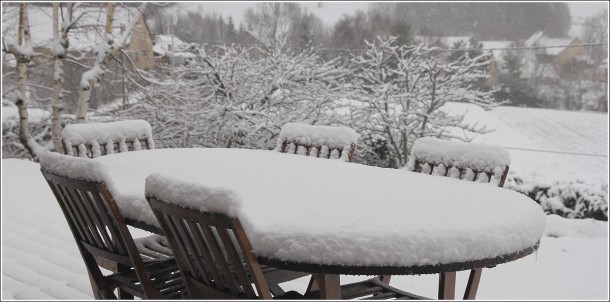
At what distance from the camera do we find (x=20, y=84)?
795 cm

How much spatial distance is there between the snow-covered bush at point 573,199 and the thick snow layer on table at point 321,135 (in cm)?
403

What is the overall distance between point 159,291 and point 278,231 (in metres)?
0.73

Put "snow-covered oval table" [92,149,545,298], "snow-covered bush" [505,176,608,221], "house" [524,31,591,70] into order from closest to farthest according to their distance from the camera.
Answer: "snow-covered oval table" [92,149,545,298], "snow-covered bush" [505,176,608,221], "house" [524,31,591,70]

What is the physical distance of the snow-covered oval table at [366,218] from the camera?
126cm

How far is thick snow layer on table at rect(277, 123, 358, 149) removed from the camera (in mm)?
3021

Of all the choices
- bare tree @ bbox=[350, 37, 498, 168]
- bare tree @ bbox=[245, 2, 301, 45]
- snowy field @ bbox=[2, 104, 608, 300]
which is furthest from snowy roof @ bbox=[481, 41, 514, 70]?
bare tree @ bbox=[245, 2, 301, 45]

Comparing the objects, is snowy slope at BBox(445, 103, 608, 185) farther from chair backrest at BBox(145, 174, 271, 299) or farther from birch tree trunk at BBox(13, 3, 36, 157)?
chair backrest at BBox(145, 174, 271, 299)

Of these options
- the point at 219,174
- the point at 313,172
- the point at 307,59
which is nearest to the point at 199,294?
the point at 219,174

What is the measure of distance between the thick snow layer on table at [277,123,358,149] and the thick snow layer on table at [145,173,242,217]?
5.93 feet

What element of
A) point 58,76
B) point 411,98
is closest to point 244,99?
point 411,98

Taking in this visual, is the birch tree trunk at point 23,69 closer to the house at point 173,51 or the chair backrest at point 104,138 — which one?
the house at point 173,51

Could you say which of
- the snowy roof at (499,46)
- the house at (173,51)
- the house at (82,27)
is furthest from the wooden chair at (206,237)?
the snowy roof at (499,46)

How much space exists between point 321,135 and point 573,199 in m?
4.27

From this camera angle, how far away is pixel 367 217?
1447 mm
